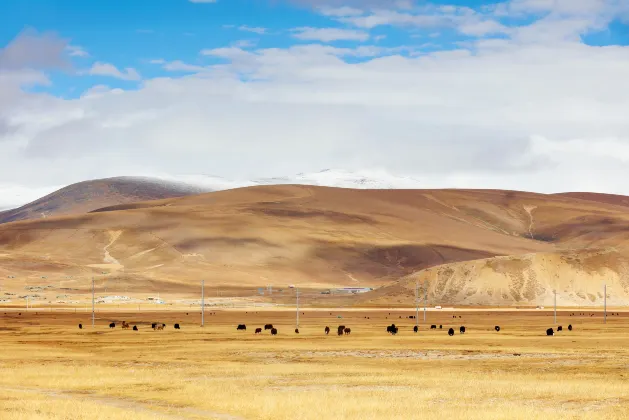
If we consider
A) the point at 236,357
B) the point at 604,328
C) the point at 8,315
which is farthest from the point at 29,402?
the point at 8,315

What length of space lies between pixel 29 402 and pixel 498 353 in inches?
1484

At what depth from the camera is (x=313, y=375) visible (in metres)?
51.8

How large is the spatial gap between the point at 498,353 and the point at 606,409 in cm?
3172

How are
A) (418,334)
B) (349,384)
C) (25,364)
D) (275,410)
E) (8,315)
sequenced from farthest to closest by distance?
(8,315) < (418,334) < (25,364) < (349,384) < (275,410)

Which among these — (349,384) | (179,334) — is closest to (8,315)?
(179,334)

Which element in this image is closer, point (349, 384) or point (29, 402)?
point (29, 402)

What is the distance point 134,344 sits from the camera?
261ft

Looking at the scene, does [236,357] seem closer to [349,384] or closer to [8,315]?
[349,384]

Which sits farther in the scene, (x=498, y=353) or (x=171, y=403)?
(x=498, y=353)

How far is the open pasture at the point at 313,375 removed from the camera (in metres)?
37.1

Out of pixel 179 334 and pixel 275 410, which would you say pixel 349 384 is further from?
pixel 179 334

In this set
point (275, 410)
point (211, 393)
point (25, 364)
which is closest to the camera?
point (275, 410)

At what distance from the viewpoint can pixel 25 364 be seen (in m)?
59.0

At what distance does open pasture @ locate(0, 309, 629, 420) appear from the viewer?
37.1 meters
